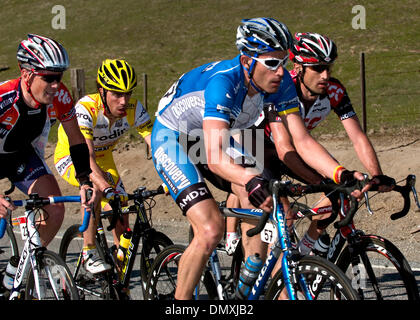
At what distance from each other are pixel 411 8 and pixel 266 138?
26.7m

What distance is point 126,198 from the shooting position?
6.17 metres

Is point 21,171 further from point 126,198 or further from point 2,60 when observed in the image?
point 2,60

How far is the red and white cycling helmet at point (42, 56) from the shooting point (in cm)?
526

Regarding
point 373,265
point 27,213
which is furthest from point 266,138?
point 27,213

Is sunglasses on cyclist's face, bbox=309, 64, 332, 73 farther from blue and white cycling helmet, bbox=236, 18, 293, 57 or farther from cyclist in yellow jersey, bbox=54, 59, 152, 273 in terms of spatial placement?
cyclist in yellow jersey, bbox=54, 59, 152, 273

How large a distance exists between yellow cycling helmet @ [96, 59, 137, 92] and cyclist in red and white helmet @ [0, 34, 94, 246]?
70cm

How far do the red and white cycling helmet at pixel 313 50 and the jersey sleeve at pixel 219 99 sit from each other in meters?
1.52

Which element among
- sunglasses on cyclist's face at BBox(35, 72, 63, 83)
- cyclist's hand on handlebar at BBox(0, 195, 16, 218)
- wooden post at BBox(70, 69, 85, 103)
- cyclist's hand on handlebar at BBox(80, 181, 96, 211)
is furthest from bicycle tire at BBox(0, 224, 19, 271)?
wooden post at BBox(70, 69, 85, 103)

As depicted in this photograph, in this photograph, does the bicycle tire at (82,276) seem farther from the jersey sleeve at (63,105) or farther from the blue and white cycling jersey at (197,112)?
the blue and white cycling jersey at (197,112)

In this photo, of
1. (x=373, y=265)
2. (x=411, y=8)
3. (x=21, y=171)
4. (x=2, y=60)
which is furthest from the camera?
(x=2, y=60)

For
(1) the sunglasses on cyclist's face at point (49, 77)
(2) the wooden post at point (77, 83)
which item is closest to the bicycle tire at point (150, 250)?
(1) the sunglasses on cyclist's face at point (49, 77)

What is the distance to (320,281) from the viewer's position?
4.20 metres

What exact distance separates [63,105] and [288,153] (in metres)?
1.96
